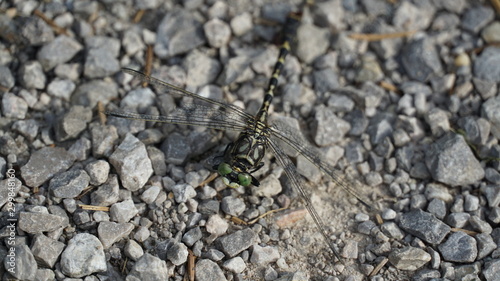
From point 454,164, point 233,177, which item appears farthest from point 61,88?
point 454,164

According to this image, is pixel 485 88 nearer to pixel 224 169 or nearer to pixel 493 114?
pixel 493 114

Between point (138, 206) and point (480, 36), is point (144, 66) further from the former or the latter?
point (480, 36)

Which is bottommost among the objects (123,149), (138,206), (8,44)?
(138,206)

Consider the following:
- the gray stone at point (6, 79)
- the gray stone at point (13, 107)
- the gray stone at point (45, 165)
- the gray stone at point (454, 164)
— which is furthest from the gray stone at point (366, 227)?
the gray stone at point (6, 79)

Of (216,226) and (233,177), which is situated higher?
(233,177)

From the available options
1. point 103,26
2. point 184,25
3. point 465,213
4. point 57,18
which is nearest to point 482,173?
point 465,213

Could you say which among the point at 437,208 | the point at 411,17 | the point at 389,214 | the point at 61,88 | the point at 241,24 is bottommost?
the point at 389,214
